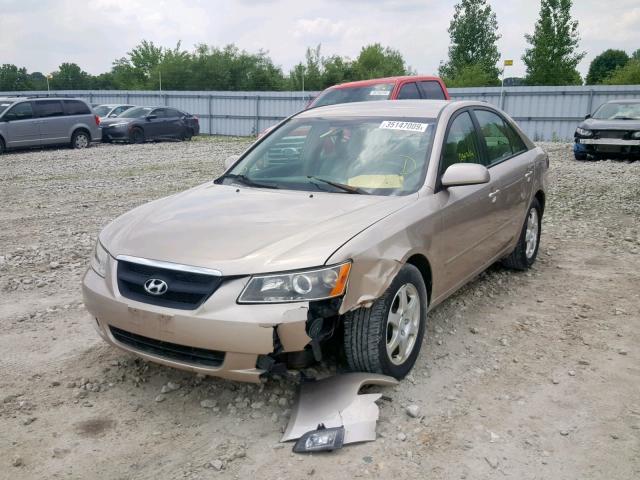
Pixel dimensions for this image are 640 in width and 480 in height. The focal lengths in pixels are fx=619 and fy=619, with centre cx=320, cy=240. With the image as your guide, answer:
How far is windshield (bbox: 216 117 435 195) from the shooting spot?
13.0ft

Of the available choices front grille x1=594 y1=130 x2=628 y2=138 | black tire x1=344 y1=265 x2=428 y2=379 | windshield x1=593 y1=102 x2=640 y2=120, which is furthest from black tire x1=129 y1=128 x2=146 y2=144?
black tire x1=344 y1=265 x2=428 y2=379

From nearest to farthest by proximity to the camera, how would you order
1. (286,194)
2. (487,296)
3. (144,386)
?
(144,386)
(286,194)
(487,296)

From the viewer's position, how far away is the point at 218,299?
9.68 ft

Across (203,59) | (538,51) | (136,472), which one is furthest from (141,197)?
(203,59)

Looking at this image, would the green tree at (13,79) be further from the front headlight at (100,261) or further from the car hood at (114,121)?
the front headlight at (100,261)

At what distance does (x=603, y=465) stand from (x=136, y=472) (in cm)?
214

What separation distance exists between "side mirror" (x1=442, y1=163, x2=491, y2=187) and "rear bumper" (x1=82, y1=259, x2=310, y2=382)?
57.2 inches

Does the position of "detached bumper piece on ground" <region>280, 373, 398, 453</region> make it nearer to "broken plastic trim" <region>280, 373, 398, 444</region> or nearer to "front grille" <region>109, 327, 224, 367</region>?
"broken plastic trim" <region>280, 373, 398, 444</region>

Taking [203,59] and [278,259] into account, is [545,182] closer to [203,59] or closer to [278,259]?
[278,259]

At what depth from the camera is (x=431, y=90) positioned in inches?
442

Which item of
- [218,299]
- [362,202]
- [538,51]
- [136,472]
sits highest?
[538,51]

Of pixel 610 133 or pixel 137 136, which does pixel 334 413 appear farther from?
pixel 137 136

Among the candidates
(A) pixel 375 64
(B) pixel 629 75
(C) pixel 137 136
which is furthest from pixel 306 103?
(A) pixel 375 64

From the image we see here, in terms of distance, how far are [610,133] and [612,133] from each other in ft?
0.14
